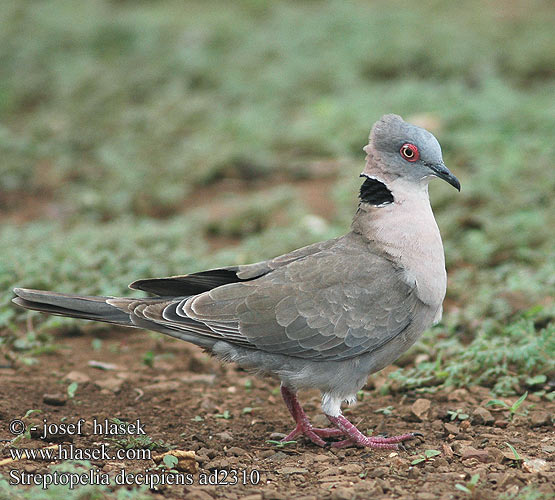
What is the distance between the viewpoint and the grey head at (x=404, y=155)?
4645 millimetres

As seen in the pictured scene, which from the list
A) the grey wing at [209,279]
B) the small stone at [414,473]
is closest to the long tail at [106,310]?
the grey wing at [209,279]

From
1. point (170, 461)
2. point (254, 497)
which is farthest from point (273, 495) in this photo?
point (170, 461)

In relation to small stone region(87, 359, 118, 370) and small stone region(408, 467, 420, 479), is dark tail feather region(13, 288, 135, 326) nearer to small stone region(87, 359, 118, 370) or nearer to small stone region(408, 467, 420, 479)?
small stone region(87, 359, 118, 370)

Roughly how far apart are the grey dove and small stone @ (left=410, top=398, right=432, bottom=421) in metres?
0.32

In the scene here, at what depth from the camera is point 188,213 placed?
8.16 metres

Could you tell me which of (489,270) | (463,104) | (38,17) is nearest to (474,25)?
(463,104)

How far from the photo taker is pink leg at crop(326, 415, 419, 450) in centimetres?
430

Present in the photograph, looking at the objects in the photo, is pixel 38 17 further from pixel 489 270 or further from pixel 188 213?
pixel 489 270

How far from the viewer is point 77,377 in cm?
517

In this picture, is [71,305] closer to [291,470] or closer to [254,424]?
[254,424]

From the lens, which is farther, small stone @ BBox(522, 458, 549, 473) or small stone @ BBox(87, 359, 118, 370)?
small stone @ BBox(87, 359, 118, 370)

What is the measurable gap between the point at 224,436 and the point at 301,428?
1.39 ft

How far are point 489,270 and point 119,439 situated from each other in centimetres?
342

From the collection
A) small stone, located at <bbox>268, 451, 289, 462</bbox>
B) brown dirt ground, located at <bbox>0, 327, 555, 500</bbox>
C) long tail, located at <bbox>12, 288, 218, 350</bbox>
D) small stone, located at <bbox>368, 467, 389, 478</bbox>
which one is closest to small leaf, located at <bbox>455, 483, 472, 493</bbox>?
brown dirt ground, located at <bbox>0, 327, 555, 500</bbox>
